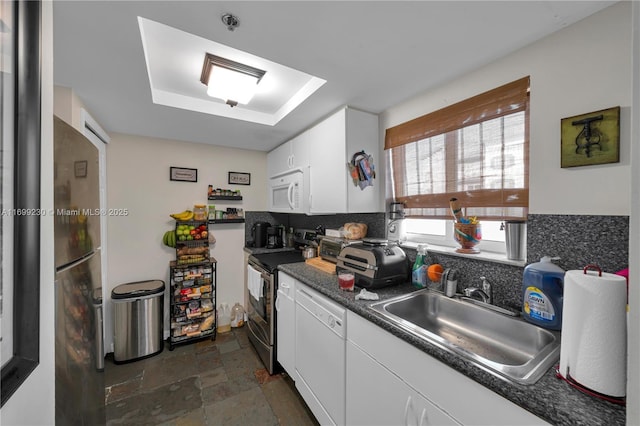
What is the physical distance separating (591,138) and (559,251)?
0.48 metres

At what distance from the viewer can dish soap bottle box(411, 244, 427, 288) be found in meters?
1.50

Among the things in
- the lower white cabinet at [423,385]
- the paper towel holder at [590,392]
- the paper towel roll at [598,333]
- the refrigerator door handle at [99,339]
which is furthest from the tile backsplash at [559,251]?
the refrigerator door handle at [99,339]

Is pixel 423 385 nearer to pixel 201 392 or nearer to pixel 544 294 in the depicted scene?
pixel 544 294

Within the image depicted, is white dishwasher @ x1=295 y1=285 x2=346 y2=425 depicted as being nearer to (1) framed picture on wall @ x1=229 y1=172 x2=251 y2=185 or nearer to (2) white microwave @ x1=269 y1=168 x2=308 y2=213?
(2) white microwave @ x1=269 y1=168 x2=308 y2=213

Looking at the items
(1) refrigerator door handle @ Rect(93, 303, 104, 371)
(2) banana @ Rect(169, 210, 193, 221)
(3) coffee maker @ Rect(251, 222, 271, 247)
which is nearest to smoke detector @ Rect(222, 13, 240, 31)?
(1) refrigerator door handle @ Rect(93, 303, 104, 371)

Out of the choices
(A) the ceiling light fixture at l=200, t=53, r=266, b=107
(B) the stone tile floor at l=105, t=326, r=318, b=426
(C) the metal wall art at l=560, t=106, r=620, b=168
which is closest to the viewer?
(C) the metal wall art at l=560, t=106, r=620, b=168

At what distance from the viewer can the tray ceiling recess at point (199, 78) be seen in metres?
1.28

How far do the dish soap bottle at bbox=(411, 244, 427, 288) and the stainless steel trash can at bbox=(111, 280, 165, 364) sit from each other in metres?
2.36

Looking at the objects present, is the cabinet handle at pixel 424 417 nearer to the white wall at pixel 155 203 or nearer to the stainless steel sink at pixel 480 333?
the stainless steel sink at pixel 480 333

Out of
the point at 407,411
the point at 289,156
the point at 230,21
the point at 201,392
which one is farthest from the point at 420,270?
the point at 201,392

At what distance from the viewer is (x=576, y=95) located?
101 cm

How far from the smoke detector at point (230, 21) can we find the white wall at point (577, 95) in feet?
4.33

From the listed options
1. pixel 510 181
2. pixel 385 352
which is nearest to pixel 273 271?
pixel 385 352

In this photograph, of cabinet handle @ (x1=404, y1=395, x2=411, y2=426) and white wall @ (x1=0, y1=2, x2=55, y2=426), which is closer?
white wall @ (x1=0, y1=2, x2=55, y2=426)
